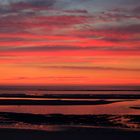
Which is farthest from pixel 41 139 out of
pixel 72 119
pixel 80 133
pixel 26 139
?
pixel 72 119

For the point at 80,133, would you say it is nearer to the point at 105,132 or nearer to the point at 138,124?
the point at 105,132

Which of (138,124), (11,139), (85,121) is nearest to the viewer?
(11,139)

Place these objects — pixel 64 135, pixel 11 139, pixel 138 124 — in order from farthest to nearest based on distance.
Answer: pixel 138 124 < pixel 64 135 < pixel 11 139

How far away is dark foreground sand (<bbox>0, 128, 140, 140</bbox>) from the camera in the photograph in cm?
1589

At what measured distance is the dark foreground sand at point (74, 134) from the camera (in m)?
15.9

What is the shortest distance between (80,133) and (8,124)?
5.37 m

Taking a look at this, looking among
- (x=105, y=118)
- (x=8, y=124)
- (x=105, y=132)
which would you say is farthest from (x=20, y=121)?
(x=105, y=132)

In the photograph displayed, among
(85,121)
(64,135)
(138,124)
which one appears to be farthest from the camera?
(85,121)

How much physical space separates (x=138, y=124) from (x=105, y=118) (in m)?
3.26

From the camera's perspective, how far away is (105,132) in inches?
683

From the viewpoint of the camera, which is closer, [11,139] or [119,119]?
[11,139]

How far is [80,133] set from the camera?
1708cm

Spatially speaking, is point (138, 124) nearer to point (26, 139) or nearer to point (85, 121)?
point (85, 121)

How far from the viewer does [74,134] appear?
16.8 meters
